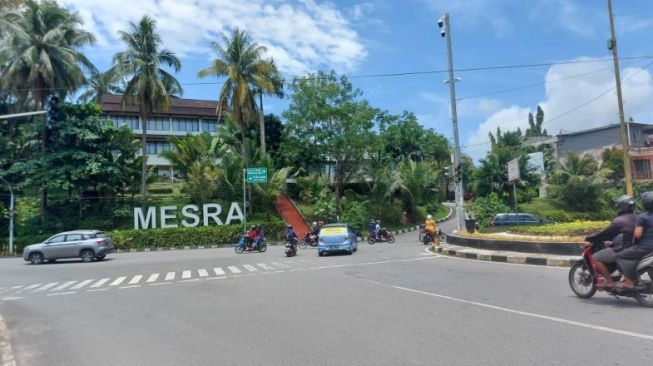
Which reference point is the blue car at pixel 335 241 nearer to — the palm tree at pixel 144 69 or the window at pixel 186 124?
the palm tree at pixel 144 69

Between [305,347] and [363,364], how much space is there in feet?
→ 3.46

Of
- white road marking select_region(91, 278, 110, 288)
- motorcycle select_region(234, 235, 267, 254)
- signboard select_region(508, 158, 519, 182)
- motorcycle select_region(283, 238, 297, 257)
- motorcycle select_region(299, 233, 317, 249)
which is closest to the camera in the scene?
white road marking select_region(91, 278, 110, 288)

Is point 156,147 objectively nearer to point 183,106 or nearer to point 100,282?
point 183,106

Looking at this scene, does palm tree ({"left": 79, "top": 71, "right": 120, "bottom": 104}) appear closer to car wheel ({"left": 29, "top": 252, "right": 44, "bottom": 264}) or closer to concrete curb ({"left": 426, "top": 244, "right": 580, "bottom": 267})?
car wheel ({"left": 29, "top": 252, "right": 44, "bottom": 264})

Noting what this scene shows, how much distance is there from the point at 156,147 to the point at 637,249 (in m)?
56.9

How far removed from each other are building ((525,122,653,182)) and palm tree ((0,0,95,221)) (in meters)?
49.5

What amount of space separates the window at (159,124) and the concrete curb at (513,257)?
153 ft

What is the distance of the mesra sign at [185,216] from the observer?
1353 inches

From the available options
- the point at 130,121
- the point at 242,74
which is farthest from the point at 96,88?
the point at 242,74

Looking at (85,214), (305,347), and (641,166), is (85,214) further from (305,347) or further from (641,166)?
(641,166)

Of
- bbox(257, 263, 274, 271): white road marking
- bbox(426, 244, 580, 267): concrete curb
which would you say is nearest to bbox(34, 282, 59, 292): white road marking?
bbox(257, 263, 274, 271): white road marking

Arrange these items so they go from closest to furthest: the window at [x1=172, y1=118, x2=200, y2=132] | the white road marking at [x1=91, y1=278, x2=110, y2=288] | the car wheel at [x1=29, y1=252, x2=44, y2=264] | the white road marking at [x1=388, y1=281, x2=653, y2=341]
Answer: the white road marking at [x1=388, y1=281, x2=653, y2=341] → the white road marking at [x1=91, y1=278, x2=110, y2=288] → the car wheel at [x1=29, y1=252, x2=44, y2=264] → the window at [x1=172, y1=118, x2=200, y2=132]

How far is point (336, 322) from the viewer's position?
25.1 feet

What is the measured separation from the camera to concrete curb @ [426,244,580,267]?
14000 mm
